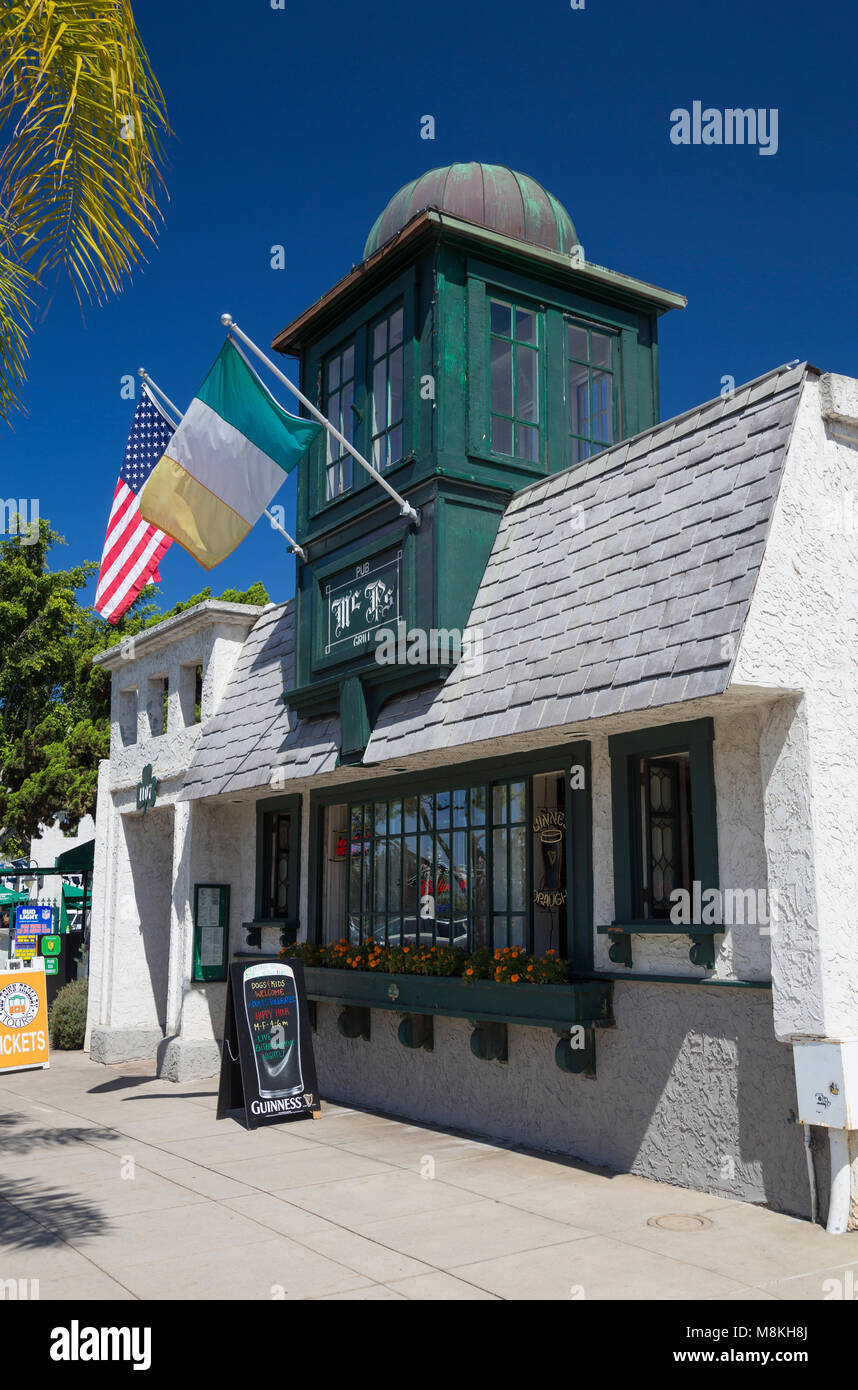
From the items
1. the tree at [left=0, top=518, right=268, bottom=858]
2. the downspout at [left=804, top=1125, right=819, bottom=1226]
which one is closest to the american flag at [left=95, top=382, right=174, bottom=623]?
the downspout at [left=804, top=1125, right=819, bottom=1226]

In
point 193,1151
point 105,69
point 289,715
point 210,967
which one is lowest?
point 193,1151

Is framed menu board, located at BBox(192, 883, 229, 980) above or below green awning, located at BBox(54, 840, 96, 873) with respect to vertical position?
below

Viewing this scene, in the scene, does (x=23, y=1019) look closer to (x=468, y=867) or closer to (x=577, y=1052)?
(x=468, y=867)

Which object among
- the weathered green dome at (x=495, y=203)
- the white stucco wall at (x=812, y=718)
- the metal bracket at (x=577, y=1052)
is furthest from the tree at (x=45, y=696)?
the white stucco wall at (x=812, y=718)

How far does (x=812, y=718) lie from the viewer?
6.99 metres

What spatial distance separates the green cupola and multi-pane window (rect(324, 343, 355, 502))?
0.8 inches

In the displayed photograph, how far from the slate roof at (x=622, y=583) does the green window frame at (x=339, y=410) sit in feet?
6.93

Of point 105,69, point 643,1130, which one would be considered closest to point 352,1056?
point 643,1130

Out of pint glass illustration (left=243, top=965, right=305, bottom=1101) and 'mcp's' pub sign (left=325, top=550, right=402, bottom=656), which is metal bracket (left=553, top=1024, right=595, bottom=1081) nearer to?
pint glass illustration (left=243, top=965, right=305, bottom=1101)

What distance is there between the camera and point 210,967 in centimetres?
1396

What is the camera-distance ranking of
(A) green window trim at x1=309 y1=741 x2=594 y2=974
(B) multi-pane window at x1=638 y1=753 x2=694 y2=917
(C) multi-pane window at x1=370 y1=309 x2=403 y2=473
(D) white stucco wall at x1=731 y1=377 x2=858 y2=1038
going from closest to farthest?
(D) white stucco wall at x1=731 y1=377 x2=858 y2=1038 → (B) multi-pane window at x1=638 y1=753 x2=694 y2=917 → (A) green window trim at x1=309 y1=741 x2=594 y2=974 → (C) multi-pane window at x1=370 y1=309 x2=403 y2=473

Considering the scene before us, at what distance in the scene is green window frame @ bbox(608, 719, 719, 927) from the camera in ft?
26.7
